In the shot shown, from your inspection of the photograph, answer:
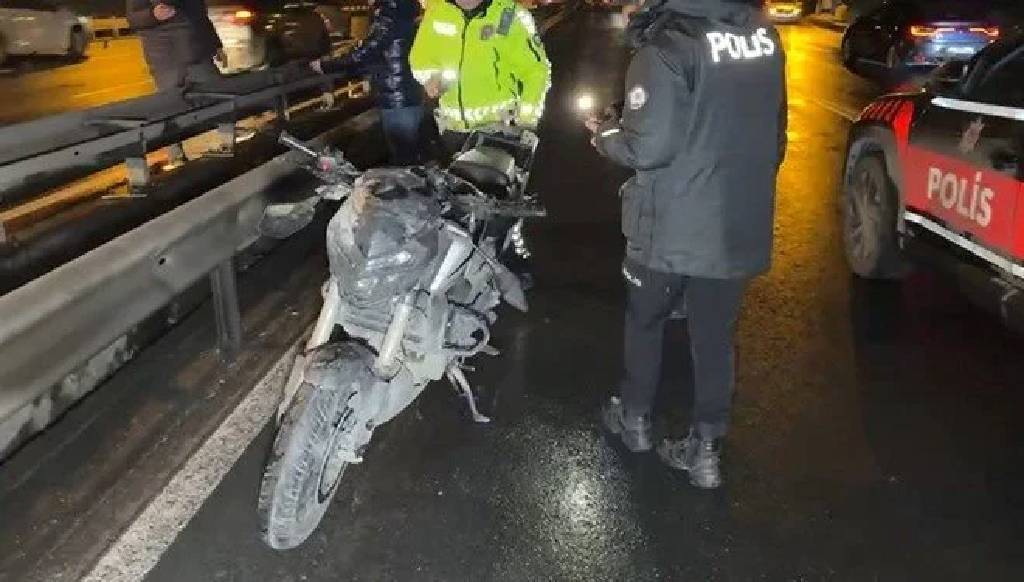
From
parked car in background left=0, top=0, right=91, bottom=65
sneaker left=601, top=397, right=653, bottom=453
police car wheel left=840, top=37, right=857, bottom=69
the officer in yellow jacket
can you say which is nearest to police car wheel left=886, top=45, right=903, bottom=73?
police car wheel left=840, top=37, right=857, bottom=69

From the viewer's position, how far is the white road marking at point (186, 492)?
3244 millimetres

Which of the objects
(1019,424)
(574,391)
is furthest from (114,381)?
(1019,424)

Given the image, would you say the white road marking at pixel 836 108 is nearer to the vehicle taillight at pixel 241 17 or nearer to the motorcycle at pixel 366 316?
the vehicle taillight at pixel 241 17

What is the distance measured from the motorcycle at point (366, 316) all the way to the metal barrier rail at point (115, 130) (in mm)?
2097

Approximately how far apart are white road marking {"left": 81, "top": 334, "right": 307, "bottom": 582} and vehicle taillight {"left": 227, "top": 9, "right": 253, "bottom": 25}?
960cm

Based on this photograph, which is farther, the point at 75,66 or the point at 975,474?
the point at 75,66

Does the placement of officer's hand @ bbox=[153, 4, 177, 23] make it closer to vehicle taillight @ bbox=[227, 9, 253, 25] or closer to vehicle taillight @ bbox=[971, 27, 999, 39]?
vehicle taillight @ bbox=[227, 9, 253, 25]

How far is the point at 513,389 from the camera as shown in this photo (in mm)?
4805

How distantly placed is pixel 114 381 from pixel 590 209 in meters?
4.75

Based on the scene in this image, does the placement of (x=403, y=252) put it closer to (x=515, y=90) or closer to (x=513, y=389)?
(x=513, y=389)

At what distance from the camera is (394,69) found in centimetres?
703

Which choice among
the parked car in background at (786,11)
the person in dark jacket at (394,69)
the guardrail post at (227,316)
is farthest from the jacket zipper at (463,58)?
the parked car in background at (786,11)

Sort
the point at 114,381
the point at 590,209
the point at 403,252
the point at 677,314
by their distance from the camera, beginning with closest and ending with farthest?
1. the point at 403,252
2. the point at 114,381
3. the point at 677,314
4. the point at 590,209

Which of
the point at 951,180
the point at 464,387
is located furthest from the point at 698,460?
the point at 951,180
